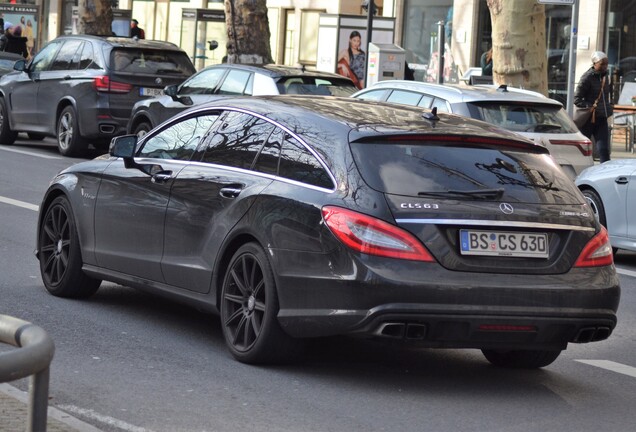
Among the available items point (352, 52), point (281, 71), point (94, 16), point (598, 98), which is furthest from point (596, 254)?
point (94, 16)

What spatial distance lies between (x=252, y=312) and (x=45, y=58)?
16.1 meters

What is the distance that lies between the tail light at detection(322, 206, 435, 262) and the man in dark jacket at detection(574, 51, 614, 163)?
14.6 meters

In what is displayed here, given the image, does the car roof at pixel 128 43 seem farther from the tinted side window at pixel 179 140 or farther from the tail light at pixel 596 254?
the tail light at pixel 596 254

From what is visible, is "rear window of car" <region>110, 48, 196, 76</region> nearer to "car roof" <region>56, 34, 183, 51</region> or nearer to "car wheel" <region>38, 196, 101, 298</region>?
"car roof" <region>56, 34, 183, 51</region>

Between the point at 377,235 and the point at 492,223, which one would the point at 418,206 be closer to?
the point at 377,235

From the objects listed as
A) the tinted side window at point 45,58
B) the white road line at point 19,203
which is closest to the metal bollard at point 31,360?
the white road line at point 19,203

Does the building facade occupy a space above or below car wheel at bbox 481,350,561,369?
above

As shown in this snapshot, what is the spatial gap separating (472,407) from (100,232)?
312 centimetres

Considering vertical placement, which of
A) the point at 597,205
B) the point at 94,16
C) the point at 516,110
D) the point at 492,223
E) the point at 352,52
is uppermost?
Answer: the point at 94,16

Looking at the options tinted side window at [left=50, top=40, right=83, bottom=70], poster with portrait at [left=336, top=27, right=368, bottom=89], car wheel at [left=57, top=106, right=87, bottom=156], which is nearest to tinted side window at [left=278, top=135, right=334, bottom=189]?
car wheel at [left=57, top=106, right=87, bottom=156]

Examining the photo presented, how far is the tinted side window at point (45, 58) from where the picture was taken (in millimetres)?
22750

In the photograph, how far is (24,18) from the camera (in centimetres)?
4325

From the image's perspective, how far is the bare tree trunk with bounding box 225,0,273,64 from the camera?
28406 millimetres

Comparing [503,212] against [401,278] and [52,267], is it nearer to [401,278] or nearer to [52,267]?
[401,278]
